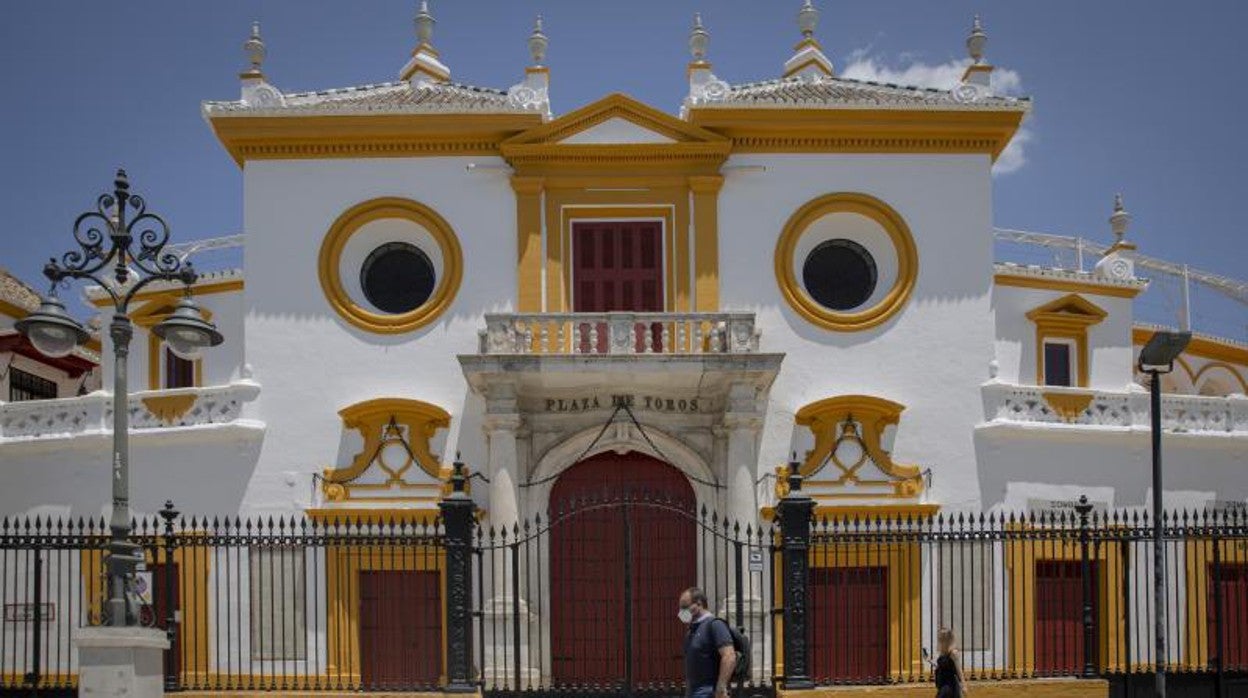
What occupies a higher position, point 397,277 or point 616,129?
point 616,129

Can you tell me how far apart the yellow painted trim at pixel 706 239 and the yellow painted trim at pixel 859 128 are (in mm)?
834

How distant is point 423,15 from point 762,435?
937cm

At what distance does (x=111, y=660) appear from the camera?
11.9m

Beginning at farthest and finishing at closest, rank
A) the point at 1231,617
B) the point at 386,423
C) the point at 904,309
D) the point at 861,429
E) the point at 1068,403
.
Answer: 1. the point at 904,309
2. the point at 1068,403
3. the point at 861,429
4. the point at 386,423
5. the point at 1231,617

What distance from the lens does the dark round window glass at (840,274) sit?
20.7 m

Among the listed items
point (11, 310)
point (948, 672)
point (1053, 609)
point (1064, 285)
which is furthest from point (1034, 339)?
point (11, 310)

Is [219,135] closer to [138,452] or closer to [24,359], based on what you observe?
[138,452]

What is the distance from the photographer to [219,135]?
2022cm

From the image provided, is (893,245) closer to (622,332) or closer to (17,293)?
(622,332)

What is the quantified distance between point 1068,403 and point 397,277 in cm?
1048

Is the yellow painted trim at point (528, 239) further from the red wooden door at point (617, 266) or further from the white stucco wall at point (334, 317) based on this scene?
the red wooden door at point (617, 266)

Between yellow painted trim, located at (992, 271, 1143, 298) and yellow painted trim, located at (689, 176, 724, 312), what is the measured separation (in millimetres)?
4612

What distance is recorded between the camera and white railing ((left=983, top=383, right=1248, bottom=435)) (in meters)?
20.2

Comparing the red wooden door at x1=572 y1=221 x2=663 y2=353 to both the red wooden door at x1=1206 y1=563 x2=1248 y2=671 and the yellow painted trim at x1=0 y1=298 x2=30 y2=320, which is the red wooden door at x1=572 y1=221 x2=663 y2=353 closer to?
the red wooden door at x1=1206 y1=563 x2=1248 y2=671
